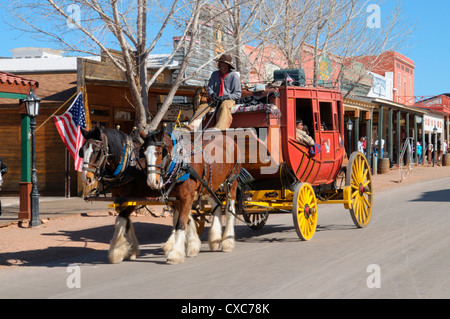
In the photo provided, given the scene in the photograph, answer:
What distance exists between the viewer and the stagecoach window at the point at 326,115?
480 inches

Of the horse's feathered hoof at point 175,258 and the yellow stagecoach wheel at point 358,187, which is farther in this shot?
the yellow stagecoach wheel at point 358,187

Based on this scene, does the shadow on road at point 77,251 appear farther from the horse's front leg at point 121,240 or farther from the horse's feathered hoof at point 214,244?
the horse's feathered hoof at point 214,244

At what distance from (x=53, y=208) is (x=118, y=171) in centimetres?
821

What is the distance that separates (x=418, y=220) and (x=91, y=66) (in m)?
11.7

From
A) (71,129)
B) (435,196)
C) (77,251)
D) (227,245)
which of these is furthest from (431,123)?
(77,251)

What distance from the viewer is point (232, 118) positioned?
11164 millimetres

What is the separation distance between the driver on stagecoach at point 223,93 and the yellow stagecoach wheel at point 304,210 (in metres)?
1.74

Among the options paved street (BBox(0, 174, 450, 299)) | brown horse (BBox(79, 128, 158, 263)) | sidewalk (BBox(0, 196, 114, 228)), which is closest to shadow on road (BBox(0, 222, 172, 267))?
paved street (BBox(0, 174, 450, 299))

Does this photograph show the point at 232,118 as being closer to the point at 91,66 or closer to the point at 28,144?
the point at 28,144

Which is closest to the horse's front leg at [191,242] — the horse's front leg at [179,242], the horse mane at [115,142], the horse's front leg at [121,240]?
the horse's front leg at [179,242]

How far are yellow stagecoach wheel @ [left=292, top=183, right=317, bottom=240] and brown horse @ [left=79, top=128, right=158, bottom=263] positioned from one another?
2789 mm

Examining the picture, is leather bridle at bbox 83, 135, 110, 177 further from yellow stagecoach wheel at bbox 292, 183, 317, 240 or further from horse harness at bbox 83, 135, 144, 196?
yellow stagecoach wheel at bbox 292, 183, 317, 240

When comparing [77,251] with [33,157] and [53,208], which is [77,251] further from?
[53,208]
